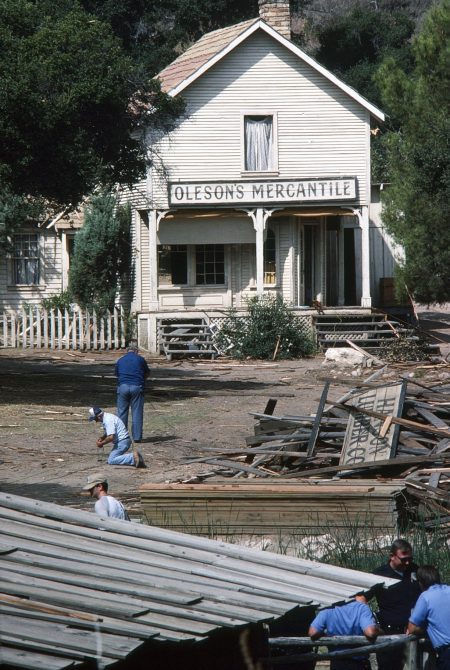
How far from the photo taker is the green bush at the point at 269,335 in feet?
106

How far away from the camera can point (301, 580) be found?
6.14 metres

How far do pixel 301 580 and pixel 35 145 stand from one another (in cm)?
1644

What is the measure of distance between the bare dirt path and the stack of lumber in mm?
966

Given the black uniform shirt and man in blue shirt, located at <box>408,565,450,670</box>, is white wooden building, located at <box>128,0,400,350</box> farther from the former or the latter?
man in blue shirt, located at <box>408,565,450,670</box>

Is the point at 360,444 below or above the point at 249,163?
below

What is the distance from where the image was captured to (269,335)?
106 ft

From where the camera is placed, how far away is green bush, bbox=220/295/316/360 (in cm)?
3234

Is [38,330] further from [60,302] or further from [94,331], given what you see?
[60,302]

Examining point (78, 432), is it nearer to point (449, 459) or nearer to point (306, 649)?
point (449, 459)

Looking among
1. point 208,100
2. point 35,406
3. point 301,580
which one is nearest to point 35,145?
point 35,406

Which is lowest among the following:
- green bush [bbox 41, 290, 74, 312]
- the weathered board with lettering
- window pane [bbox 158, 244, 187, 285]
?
the weathered board with lettering

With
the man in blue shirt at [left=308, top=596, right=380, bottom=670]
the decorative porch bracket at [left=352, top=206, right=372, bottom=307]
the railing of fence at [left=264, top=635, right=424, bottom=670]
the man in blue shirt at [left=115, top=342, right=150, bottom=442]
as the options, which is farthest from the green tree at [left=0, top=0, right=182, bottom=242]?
the railing of fence at [left=264, top=635, right=424, bottom=670]

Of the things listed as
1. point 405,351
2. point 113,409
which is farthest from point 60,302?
point 113,409

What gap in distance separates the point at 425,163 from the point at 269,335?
6.84 meters
